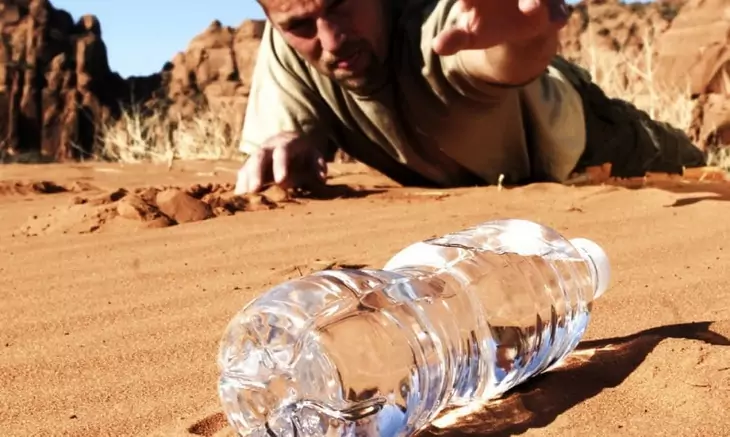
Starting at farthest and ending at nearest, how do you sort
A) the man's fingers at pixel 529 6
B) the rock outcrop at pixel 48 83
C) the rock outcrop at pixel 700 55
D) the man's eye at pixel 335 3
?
the rock outcrop at pixel 48 83, the rock outcrop at pixel 700 55, the man's eye at pixel 335 3, the man's fingers at pixel 529 6

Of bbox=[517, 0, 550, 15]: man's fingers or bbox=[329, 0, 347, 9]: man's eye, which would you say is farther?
bbox=[329, 0, 347, 9]: man's eye

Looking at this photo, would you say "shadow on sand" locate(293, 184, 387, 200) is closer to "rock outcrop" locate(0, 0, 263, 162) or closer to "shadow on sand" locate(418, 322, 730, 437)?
"shadow on sand" locate(418, 322, 730, 437)

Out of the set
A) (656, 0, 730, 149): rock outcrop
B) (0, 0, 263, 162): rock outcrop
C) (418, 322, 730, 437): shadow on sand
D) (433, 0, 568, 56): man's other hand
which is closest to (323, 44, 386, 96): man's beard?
(433, 0, 568, 56): man's other hand

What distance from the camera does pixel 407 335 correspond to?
126 centimetres

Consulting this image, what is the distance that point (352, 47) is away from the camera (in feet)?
11.8

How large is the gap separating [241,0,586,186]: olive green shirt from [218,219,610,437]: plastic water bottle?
2.14 metres

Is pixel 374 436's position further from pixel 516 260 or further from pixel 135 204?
pixel 135 204

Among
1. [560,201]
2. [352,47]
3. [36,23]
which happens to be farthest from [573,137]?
[36,23]

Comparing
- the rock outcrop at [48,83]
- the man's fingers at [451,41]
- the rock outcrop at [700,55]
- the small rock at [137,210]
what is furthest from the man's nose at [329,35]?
the rock outcrop at [48,83]

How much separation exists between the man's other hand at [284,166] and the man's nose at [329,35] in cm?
56

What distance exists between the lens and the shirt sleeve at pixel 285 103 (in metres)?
4.21

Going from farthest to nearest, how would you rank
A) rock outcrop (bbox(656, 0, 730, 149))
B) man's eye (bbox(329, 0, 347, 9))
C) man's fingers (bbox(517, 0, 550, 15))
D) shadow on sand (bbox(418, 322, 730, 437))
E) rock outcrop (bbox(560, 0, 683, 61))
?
rock outcrop (bbox(560, 0, 683, 61))
rock outcrop (bbox(656, 0, 730, 149))
man's eye (bbox(329, 0, 347, 9))
man's fingers (bbox(517, 0, 550, 15))
shadow on sand (bbox(418, 322, 730, 437))

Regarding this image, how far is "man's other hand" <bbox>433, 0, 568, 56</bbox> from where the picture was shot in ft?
8.20

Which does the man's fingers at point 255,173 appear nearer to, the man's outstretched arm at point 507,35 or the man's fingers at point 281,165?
the man's fingers at point 281,165
